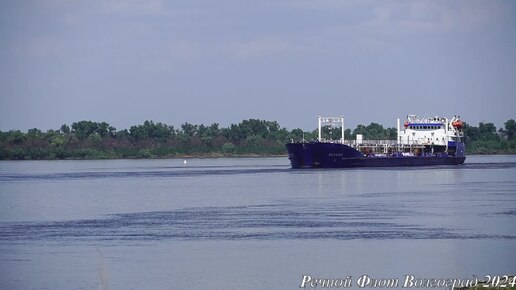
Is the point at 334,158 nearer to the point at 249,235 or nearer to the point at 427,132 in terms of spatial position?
the point at 427,132

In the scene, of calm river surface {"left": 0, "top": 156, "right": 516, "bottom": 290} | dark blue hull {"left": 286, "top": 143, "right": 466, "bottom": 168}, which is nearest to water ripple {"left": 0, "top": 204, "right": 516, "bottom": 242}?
calm river surface {"left": 0, "top": 156, "right": 516, "bottom": 290}

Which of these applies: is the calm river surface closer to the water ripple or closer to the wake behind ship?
the water ripple

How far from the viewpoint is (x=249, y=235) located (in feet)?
164

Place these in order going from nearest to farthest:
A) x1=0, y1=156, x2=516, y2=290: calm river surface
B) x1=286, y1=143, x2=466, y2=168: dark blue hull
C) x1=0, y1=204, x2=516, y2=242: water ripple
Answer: x1=0, y1=156, x2=516, y2=290: calm river surface
x1=0, y1=204, x2=516, y2=242: water ripple
x1=286, y1=143, x2=466, y2=168: dark blue hull

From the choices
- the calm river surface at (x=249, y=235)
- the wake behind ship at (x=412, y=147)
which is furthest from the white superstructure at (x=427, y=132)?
the calm river surface at (x=249, y=235)

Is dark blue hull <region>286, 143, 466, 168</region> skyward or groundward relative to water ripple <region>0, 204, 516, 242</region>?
skyward

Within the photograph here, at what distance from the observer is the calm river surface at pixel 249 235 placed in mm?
37688

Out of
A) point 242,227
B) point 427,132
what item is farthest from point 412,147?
point 242,227

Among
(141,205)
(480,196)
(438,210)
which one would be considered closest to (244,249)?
(438,210)

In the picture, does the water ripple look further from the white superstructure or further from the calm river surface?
the white superstructure

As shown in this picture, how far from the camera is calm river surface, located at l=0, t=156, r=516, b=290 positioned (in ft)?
124

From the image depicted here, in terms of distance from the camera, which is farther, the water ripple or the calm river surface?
the water ripple

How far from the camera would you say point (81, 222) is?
58.9m

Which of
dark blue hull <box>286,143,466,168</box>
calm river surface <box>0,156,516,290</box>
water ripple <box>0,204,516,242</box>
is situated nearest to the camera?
calm river surface <box>0,156,516,290</box>
